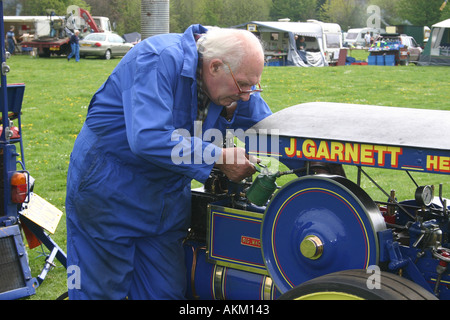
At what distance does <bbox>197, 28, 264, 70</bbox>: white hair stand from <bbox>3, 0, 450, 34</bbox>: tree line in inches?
1029

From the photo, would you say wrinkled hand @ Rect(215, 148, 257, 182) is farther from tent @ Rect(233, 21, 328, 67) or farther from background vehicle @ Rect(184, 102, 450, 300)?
tent @ Rect(233, 21, 328, 67)

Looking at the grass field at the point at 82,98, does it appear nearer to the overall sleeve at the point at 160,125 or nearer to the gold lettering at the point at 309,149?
the gold lettering at the point at 309,149

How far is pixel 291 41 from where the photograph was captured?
2581cm

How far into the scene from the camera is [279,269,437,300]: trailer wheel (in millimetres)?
1862

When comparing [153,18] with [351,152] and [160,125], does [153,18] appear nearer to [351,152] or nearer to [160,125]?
[160,125]

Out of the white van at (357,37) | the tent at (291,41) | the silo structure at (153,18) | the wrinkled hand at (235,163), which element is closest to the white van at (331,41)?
the tent at (291,41)

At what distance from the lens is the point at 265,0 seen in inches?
1657

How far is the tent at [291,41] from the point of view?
84.0 feet

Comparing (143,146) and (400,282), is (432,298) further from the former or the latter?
(143,146)

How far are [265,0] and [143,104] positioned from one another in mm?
41338

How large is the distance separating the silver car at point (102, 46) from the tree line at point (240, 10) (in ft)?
10.3

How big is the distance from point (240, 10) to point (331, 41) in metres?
11.8

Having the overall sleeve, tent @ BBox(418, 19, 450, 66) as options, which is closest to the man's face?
the overall sleeve

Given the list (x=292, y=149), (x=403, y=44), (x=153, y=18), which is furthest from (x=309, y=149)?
(x=403, y=44)
